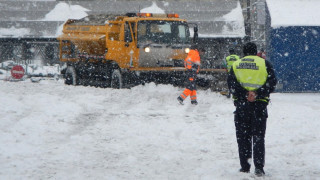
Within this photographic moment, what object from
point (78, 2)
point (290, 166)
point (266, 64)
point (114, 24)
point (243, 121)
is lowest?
point (290, 166)

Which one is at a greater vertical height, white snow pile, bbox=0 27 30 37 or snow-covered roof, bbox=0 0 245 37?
snow-covered roof, bbox=0 0 245 37

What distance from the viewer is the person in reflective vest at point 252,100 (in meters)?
6.79

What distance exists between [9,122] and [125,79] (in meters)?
7.14

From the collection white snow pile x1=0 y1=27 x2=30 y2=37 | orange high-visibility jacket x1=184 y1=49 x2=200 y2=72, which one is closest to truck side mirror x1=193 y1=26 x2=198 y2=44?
orange high-visibility jacket x1=184 y1=49 x2=200 y2=72

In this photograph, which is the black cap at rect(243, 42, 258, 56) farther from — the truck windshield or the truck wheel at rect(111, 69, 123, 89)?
the truck wheel at rect(111, 69, 123, 89)

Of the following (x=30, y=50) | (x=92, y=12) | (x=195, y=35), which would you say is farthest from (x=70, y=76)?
(x=30, y=50)

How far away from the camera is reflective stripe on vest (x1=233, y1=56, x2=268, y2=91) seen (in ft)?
22.4

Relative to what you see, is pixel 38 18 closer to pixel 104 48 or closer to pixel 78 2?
pixel 78 2

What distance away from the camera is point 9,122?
1082 centimetres

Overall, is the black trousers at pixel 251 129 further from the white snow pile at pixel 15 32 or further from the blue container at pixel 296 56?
the white snow pile at pixel 15 32

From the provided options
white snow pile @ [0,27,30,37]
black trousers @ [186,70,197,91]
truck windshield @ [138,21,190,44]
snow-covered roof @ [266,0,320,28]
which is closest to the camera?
black trousers @ [186,70,197,91]

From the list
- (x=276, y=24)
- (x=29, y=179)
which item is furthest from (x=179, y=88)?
(x=29, y=179)

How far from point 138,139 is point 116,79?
8.74m

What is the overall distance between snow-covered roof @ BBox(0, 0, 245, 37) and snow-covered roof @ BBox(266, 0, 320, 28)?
9.45m
